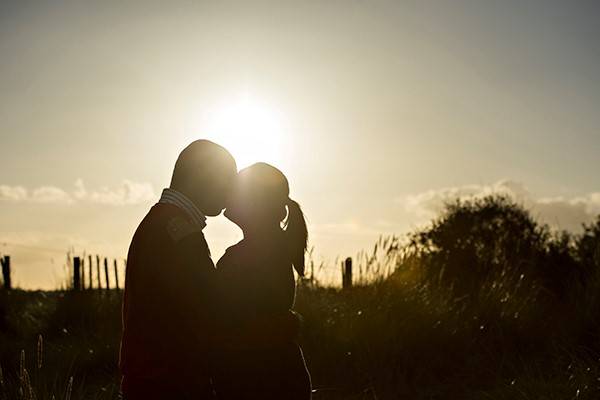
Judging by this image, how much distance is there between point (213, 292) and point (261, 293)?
0.59 meters

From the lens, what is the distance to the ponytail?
11.5 ft

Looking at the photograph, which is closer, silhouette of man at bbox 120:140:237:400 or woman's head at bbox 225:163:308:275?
silhouette of man at bbox 120:140:237:400

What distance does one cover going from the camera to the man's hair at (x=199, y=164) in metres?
2.92

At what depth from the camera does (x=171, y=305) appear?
108 inches

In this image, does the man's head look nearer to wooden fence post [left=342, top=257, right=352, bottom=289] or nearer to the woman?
the woman

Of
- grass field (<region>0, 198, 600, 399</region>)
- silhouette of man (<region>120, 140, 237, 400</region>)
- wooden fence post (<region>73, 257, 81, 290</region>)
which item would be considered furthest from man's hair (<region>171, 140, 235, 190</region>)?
wooden fence post (<region>73, 257, 81, 290</region>)

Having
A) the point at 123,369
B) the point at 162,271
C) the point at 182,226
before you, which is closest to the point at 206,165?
the point at 182,226

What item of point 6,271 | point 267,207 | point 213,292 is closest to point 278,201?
point 267,207

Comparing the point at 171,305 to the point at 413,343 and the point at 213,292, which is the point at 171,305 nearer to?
the point at 213,292

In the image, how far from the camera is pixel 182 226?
2.75m

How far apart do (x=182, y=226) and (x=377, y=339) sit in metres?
4.60

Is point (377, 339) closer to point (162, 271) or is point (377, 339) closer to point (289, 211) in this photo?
point (289, 211)

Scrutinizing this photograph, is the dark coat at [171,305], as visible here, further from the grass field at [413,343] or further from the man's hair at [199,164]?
the grass field at [413,343]

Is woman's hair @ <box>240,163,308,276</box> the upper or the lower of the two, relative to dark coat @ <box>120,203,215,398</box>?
upper
